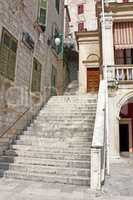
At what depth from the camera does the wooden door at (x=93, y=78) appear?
1695 centimetres

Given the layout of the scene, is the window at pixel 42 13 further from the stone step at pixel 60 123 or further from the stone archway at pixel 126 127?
the stone archway at pixel 126 127

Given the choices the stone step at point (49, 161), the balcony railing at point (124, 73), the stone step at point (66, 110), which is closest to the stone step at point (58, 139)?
the stone step at point (49, 161)

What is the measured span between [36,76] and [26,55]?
149 centimetres

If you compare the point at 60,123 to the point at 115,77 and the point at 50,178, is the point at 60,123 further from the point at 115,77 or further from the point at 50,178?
the point at 115,77

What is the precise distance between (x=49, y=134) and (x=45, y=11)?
6611mm

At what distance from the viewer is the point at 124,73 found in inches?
447

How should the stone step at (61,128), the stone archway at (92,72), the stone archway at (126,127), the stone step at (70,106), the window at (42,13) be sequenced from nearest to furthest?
the stone step at (61,128) → the stone step at (70,106) → the window at (42,13) → the stone archway at (126,127) → the stone archway at (92,72)

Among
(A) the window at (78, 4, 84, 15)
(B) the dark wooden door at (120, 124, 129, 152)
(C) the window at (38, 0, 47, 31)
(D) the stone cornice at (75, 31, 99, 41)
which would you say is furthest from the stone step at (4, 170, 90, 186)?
(A) the window at (78, 4, 84, 15)

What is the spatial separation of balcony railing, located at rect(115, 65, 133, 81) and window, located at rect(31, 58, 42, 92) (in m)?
3.90

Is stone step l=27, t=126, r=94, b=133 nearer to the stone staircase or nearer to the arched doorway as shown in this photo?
the stone staircase

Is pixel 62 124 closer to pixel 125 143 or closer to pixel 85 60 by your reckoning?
pixel 125 143

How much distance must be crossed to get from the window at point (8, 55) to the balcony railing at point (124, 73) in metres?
5.40

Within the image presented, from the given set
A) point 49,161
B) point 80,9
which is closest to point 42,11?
point 49,161

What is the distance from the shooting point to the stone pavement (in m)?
4.78
